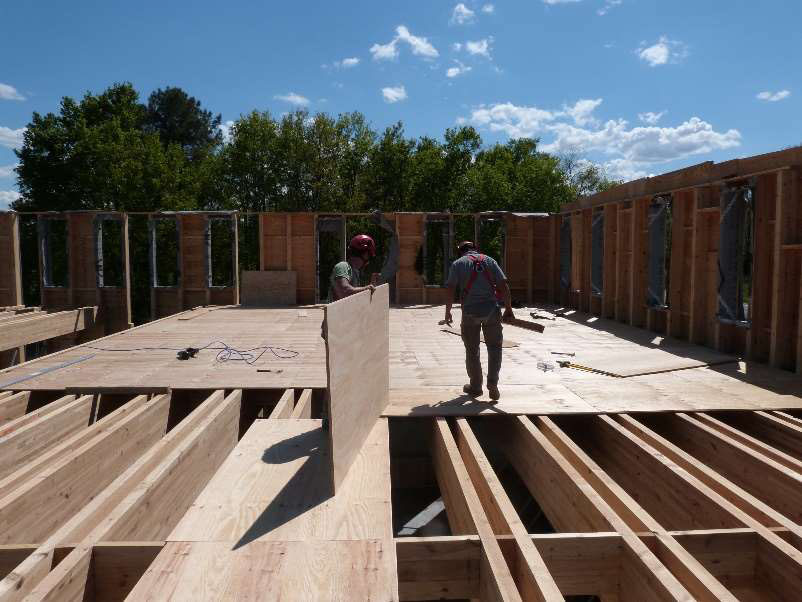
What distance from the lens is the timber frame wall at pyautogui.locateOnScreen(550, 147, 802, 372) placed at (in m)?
6.26

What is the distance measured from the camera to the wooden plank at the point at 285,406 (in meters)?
4.45

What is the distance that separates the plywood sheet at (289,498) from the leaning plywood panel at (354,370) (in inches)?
5.2

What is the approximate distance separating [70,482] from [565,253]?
40.0ft

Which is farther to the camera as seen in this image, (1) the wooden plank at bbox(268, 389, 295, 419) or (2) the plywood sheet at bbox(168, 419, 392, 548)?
(1) the wooden plank at bbox(268, 389, 295, 419)

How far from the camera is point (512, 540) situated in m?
2.53

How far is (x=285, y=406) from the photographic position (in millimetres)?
4688

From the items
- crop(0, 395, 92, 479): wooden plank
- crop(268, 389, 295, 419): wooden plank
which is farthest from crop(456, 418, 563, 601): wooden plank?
crop(0, 395, 92, 479): wooden plank

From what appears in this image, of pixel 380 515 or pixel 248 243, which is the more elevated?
pixel 248 243

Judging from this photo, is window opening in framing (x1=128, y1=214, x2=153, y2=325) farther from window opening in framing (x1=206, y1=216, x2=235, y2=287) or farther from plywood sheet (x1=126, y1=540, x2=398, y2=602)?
plywood sheet (x1=126, y1=540, x2=398, y2=602)

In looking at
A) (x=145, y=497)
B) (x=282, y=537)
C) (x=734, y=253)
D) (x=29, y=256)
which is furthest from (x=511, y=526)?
(x=29, y=256)

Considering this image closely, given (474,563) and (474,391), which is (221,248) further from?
(474,563)

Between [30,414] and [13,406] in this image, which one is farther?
[13,406]

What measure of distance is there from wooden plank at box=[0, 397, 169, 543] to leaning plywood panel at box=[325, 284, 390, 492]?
156 cm

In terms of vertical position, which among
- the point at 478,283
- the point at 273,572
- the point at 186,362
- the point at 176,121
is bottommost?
the point at 273,572
